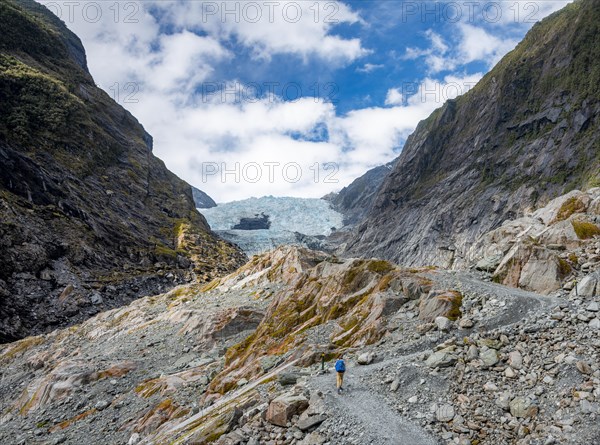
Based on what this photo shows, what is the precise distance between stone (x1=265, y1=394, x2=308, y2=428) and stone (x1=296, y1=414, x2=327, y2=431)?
1.74 ft

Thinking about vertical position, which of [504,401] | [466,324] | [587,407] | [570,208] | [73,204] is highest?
[73,204]

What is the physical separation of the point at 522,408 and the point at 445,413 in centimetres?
225

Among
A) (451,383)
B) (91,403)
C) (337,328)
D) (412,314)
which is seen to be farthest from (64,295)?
(451,383)

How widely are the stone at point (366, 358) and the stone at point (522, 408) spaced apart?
21.1 ft

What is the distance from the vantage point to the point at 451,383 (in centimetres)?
1410

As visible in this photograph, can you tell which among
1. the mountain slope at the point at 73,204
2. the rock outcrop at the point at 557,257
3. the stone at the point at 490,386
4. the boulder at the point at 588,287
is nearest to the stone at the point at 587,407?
the stone at the point at 490,386

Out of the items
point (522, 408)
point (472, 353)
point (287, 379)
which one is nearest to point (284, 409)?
point (287, 379)

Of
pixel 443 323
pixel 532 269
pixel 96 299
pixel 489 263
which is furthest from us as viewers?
pixel 96 299

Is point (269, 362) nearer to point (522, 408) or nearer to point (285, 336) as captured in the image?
point (285, 336)

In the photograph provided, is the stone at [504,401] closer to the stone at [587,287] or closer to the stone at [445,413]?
the stone at [445,413]

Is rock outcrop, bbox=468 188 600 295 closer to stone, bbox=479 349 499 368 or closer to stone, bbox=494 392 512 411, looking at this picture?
stone, bbox=479 349 499 368

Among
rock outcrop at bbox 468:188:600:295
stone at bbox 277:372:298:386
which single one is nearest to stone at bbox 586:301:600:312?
rock outcrop at bbox 468:188:600:295

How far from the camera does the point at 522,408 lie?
12.0 m

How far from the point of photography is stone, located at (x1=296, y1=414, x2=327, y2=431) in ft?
43.6
